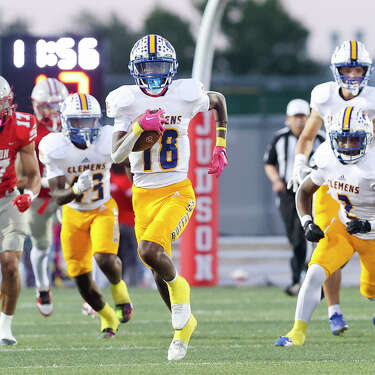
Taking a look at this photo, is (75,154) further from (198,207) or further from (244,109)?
(244,109)

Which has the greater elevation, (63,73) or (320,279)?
(63,73)

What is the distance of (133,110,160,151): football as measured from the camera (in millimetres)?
6195

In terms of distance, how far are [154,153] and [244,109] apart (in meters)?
16.6

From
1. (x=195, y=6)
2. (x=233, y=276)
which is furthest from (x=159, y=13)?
(x=233, y=276)

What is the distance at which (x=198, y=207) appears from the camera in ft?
38.4

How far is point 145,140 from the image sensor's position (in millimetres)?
6230

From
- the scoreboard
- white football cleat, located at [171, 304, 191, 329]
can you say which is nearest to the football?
white football cleat, located at [171, 304, 191, 329]

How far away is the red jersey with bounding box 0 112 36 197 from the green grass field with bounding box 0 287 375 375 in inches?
41.0

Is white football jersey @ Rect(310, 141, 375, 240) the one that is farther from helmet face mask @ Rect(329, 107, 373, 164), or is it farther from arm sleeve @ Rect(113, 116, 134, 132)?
arm sleeve @ Rect(113, 116, 134, 132)

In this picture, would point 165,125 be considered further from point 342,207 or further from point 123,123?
point 342,207

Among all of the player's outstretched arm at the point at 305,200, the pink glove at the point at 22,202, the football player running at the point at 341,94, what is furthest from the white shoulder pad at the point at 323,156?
the pink glove at the point at 22,202

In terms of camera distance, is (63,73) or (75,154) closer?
(75,154)

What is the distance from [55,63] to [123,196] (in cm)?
157

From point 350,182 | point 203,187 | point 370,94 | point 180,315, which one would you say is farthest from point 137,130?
point 203,187
